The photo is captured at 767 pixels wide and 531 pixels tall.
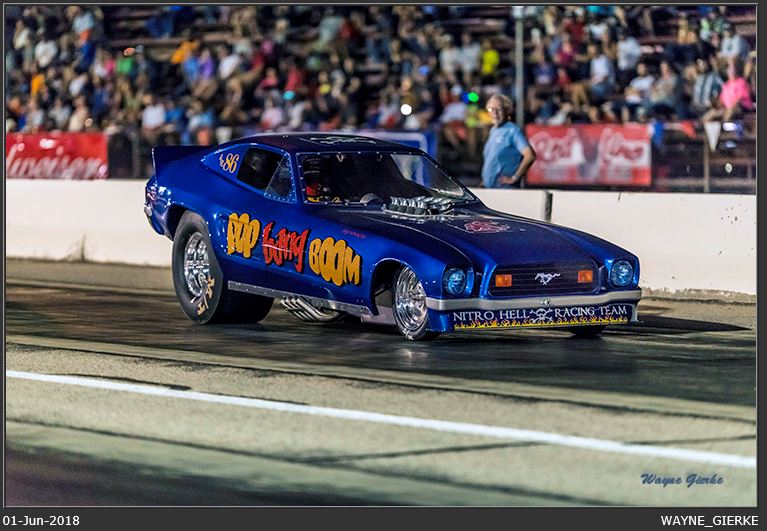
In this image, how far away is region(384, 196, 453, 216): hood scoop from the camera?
40.1 feet

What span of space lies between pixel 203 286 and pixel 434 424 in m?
4.92

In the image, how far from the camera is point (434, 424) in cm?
870

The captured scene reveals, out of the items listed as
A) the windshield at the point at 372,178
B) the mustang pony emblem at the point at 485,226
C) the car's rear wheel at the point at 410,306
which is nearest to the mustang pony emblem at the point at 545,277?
the mustang pony emblem at the point at 485,226

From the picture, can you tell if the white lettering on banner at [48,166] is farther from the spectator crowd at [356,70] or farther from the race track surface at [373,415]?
the race track surface at [373,415]

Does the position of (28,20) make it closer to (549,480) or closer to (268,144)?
(268,144)

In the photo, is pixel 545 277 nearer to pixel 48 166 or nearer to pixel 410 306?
pixel 410 306

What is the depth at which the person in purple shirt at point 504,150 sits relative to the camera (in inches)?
634

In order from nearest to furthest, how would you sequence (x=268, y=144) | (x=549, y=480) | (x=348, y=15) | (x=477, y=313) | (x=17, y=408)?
(x=549, y=480) → (x=17, y=408) → (x=477, y=313) → (x=268, y=144) → (x=348, y=15)

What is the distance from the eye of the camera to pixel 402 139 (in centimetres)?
2417

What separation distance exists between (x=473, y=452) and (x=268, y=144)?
5.59 metres

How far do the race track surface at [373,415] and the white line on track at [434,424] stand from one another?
0.01 metres

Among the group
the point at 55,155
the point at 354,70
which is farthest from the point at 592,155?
the point at 55,155
